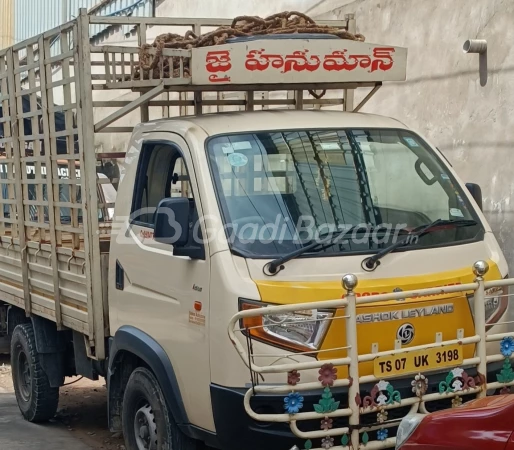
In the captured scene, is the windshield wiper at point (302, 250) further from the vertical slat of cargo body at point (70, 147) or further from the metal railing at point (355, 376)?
the vertical slat of cargo body at point (70, 147)

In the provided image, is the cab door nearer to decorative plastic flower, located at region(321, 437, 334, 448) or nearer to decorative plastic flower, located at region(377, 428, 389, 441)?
decorative plastic flower, located at region(321, 437, 334, 448)

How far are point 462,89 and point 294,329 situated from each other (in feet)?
14.6

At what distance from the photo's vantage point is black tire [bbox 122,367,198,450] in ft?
14.7

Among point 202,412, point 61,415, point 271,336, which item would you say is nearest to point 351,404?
point 271,336

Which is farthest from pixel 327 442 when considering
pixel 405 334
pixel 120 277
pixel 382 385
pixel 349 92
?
pixel 349 92

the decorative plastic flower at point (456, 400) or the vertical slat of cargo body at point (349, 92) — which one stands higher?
the vertical slat of cargo body at point (349, 92)

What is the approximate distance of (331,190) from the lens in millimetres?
4586

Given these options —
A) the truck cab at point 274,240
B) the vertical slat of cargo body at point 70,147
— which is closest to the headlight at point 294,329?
the truck cab at point 274,240

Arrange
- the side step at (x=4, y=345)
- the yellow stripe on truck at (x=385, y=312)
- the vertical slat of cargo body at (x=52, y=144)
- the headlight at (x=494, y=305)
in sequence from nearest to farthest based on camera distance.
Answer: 1. the yellow stripe on truck at (x=385, y=312)
2. the headlight at (x=494, y=305)
3. the vertical slat of cargo body at (x=52, y=144)
4. the side step at (x=4, y=345)

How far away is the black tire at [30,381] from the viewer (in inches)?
260

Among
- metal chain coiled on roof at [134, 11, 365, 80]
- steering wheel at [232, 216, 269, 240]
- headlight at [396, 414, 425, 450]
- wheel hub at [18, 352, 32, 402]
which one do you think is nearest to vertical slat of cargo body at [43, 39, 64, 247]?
metal chain coiled on roof at [134, 11, 365, 80]

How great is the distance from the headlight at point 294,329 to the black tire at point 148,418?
0.90 meters

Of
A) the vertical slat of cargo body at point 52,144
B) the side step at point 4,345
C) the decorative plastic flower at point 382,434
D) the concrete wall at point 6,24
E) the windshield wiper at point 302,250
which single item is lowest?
the side step at point 4,345

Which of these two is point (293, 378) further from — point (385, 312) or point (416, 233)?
point (416, 233)
